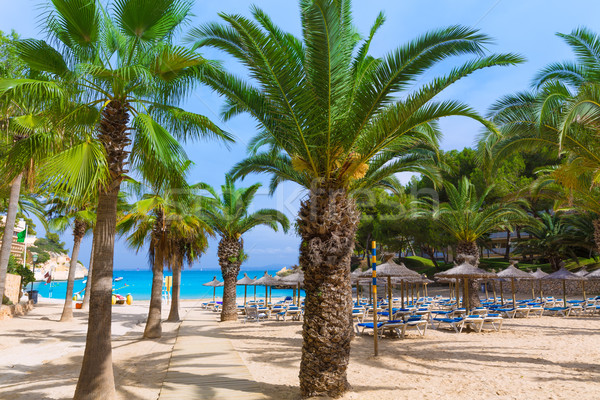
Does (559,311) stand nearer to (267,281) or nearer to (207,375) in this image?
(267,281)

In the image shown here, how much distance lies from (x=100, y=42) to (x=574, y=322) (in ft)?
58.9

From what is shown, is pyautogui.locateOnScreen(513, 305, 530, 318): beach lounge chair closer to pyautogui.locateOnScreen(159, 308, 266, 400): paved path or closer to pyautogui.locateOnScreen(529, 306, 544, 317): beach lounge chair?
pyautogui.locateOnScreen(529, 306, 544, 317): beach lounge chair

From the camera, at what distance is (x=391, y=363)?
27.7 ft

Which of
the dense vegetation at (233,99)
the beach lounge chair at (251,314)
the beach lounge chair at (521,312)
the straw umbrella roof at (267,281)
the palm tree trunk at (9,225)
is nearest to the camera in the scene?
the dense vegetation at (233,99)

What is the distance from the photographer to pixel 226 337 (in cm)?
1243

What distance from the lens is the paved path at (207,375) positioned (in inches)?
239

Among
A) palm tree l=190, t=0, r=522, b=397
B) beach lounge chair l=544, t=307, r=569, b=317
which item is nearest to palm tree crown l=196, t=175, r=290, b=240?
palm tree l=190, t=0, r=522, b=397

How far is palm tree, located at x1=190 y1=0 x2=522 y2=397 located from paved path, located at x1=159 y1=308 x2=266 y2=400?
1.20 metres

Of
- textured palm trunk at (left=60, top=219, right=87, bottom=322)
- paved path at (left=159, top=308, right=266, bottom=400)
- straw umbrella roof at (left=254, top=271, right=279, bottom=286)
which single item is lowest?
paved path at (left=159, top=308, right=266, bottom=400)

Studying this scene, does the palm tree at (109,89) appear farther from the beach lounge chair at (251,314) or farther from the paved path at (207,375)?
the beach lounge chair at (251,314)

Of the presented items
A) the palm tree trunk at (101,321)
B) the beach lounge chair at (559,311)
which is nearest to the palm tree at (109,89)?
the palm tree trunk at (101,321)

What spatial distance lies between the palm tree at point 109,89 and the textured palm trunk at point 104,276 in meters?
0.01

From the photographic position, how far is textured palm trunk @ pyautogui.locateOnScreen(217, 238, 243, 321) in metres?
17.2

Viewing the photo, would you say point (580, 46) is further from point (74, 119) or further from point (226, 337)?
point (226, 337)
